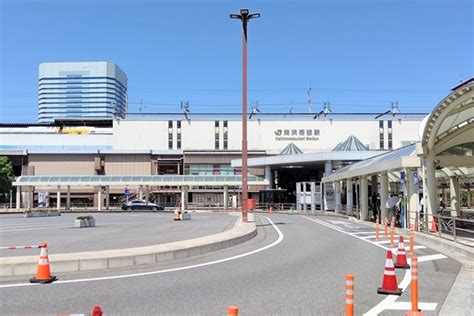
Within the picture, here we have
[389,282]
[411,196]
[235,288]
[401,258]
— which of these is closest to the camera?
[389,282]

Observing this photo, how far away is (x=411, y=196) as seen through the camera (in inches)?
916

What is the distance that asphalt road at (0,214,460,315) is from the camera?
309 inches

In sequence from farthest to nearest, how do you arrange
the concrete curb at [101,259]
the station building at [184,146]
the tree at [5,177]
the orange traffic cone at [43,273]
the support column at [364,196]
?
the station building at [184,146] → the tree at [5,177] → the support column at [364,196] → the concrete curb at [101,259] → the orange traffic cone at [43,273]

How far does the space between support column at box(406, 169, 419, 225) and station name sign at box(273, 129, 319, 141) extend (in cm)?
6602

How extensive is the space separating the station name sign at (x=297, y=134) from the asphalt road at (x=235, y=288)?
248 feet

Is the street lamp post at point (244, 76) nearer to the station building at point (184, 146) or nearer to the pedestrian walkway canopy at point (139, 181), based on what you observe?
the pedestrian walkway canopy at point (139, 181)

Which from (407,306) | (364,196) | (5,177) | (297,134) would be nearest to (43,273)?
(407,306)

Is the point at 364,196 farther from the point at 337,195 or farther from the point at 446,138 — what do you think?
the point at 337,195

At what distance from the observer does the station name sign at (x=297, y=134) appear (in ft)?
293

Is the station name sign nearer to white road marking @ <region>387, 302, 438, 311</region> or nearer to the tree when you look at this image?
the tree

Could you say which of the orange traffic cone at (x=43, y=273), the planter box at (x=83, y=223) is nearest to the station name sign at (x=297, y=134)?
the planter box at (x=83, y=223)

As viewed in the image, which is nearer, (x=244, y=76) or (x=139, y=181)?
(x=244, y=76)

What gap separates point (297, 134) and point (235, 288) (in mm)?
81275

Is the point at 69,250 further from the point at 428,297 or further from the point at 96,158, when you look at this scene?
the point at 96,158
